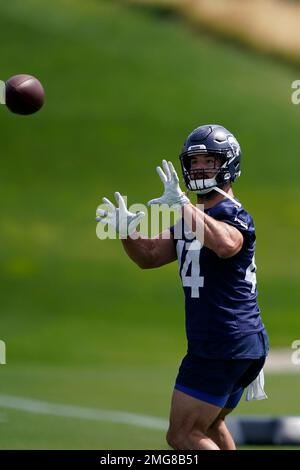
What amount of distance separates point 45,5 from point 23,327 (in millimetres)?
12925

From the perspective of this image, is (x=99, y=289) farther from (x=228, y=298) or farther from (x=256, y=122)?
(x=228, y=298)

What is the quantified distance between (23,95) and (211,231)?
3.16 meters

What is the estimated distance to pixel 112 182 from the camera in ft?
76.1

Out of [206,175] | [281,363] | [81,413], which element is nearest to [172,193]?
[206,175]

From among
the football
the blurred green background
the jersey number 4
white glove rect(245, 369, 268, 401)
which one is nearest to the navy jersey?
the jersey number 4

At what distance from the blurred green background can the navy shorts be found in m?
4.75

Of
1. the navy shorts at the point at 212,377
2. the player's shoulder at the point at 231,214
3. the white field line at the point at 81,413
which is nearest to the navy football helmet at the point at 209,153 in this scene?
the player's shoulder at the point at 231,214

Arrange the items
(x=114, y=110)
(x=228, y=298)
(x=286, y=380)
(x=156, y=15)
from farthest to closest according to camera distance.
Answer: (x=156, y=15)
(x=114, y=110)
(x=286, y=380)
(x=228, y=298)

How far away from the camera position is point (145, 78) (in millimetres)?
26328

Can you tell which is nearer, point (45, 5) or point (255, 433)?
point (255, 433)

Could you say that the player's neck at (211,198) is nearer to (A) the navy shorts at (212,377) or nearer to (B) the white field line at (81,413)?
(A) the navy shorts at (212,377)

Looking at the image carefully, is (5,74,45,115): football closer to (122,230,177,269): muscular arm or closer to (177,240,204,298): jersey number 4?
(122,230,177,269): muscular arm
